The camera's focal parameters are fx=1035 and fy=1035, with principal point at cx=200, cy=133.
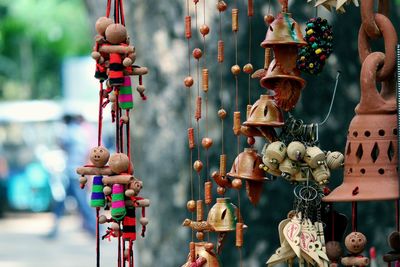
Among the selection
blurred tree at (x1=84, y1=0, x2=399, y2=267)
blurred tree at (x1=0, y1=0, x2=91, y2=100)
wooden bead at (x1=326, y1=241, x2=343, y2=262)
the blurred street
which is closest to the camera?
wooden bead at (x1=326, y1=241, x2=343, y2=262)

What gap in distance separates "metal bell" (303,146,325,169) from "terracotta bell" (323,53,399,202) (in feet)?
0.22

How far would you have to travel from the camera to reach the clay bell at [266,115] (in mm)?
2230

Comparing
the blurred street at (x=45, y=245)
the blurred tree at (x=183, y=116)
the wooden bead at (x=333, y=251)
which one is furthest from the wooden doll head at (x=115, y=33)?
the blurred street at (x=45, y=245)

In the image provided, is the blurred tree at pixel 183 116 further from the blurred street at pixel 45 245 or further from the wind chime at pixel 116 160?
the blurred street at pixel 45 245

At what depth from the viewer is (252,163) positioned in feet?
7.52

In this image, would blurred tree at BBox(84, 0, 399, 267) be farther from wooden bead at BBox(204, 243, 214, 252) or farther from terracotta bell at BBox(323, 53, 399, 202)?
terracotta bell at BBox(323, 53, 399, 202)

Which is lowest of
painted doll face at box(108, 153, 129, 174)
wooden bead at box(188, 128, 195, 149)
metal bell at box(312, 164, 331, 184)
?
metal bell at box(312, 164, 331, 184)

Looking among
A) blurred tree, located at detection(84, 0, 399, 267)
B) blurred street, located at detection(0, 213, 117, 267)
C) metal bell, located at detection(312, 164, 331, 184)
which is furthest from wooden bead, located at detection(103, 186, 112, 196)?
blurred street, located at detection(0, 213, 117, 267)

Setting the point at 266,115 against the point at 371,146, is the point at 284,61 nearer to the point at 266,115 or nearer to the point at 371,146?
the point at 266,115

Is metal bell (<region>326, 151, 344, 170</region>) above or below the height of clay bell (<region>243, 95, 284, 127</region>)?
below

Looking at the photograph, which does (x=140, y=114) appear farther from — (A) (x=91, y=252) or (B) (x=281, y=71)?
(A) (x=91, y=252)

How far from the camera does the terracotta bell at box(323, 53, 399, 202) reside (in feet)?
7.05

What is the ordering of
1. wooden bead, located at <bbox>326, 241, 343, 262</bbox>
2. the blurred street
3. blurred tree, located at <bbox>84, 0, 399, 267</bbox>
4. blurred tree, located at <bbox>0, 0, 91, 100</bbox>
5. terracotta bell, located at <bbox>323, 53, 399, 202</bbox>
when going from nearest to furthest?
terracotta bell, located at <bbox>323, 53, 399, 202</bbox> → wooden bead, located at <bbox>326, 241, 343, 262</bbox> → blurred tree, located at <bbox>84, 0, 399, 267</bbox> → the blurred street → blurred tree, located at <bbox>0, 0, 91, 100</bbox>

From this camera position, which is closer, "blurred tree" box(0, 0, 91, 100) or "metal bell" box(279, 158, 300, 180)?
"metal bell" box(279, 158, 300, 180)
